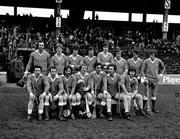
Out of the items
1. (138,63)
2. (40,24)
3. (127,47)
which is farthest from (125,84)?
(40,24)

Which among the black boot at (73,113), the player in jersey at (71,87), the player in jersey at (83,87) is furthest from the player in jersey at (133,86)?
the black boot at (73,113)

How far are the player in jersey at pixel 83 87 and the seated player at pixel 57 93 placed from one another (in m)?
0.43

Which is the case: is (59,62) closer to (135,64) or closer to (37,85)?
Answer: (37,85)

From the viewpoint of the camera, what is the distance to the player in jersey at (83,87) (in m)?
8.02

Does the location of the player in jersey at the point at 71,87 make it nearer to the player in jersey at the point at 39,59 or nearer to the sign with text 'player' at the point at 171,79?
the player in jersey at the point at 39,59

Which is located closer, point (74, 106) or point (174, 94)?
point (74, 106)

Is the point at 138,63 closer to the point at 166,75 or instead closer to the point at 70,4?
the point at 166,75

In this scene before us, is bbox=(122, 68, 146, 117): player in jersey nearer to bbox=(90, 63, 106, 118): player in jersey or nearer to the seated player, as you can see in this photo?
bbox=(90, 63, 106, 118): player in jersey

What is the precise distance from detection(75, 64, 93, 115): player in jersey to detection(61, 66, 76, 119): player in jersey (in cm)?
10

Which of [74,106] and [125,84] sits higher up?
[125,84]

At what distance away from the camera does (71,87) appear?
8094mm

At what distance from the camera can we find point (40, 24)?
84.0 ft

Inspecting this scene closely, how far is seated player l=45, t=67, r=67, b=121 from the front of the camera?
25.2ft

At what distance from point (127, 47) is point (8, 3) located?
39.4 ft
